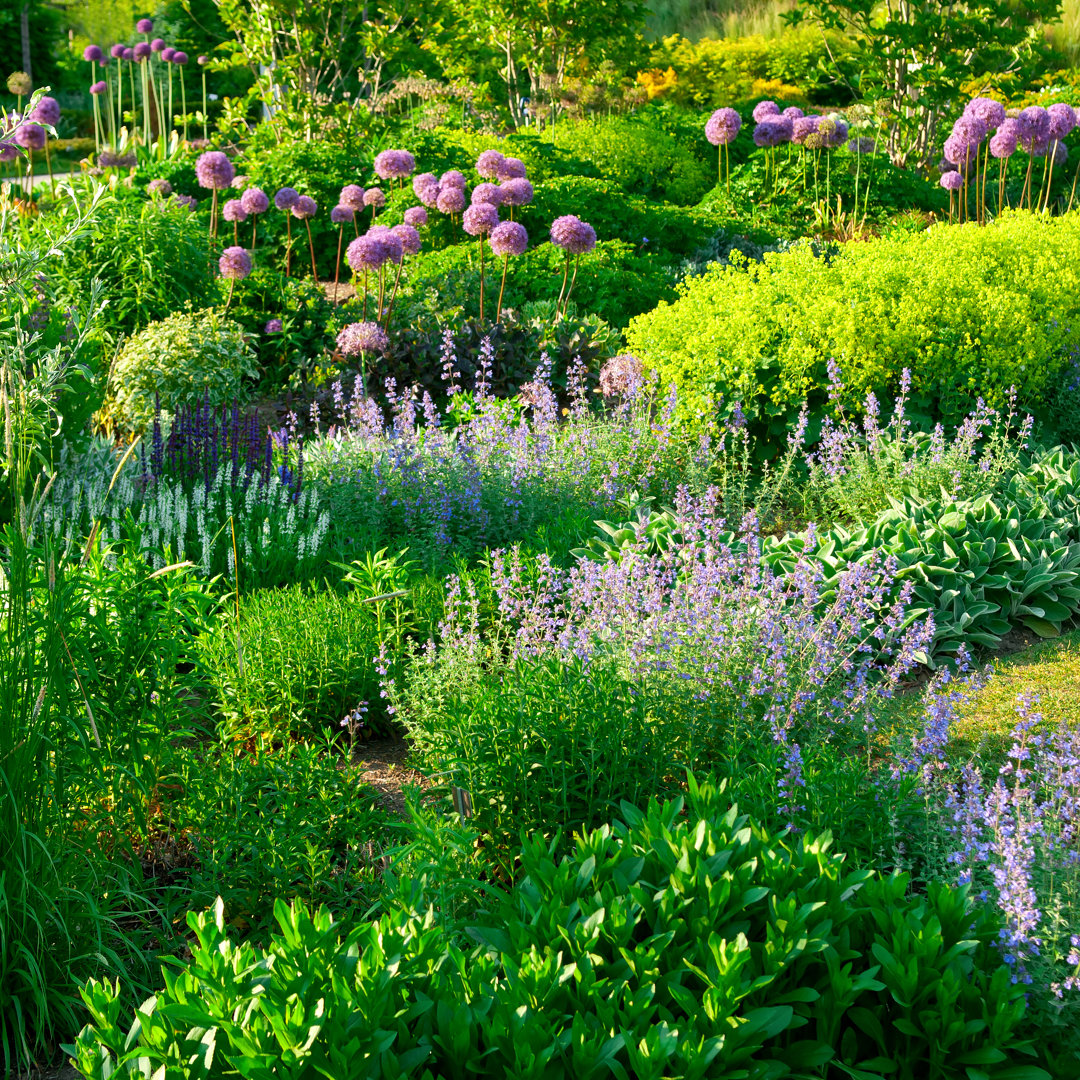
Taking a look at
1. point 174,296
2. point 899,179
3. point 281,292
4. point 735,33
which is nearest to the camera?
point 174,296

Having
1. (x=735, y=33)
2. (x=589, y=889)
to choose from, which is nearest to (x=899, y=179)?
(x=589, y=889)

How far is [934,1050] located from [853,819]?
0.76m

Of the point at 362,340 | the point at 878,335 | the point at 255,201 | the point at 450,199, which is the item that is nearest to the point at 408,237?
the point at 450,199

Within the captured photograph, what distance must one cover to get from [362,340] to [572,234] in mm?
Result: 1623

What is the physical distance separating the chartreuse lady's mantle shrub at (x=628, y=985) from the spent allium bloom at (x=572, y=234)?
5527 mm

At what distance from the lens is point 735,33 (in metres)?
23.4

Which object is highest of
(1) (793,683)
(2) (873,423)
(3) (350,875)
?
(2) (873,423)

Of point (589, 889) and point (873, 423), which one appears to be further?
point (873, 423)

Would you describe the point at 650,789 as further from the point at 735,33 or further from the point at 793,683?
the point at 735,33

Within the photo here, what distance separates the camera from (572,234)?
7.40m

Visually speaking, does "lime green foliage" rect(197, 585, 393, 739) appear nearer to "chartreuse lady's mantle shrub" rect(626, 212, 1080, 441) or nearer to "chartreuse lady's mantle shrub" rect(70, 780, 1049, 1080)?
"chartreuse lady's mantle shrub" rect(70, 780, 1049, 1080)

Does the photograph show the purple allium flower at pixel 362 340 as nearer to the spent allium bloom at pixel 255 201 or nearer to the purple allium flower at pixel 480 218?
the purple allium flower at pixel 480 218

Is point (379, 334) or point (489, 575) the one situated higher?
point (379, 334)

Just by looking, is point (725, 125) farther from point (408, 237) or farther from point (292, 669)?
point (292, 669)
